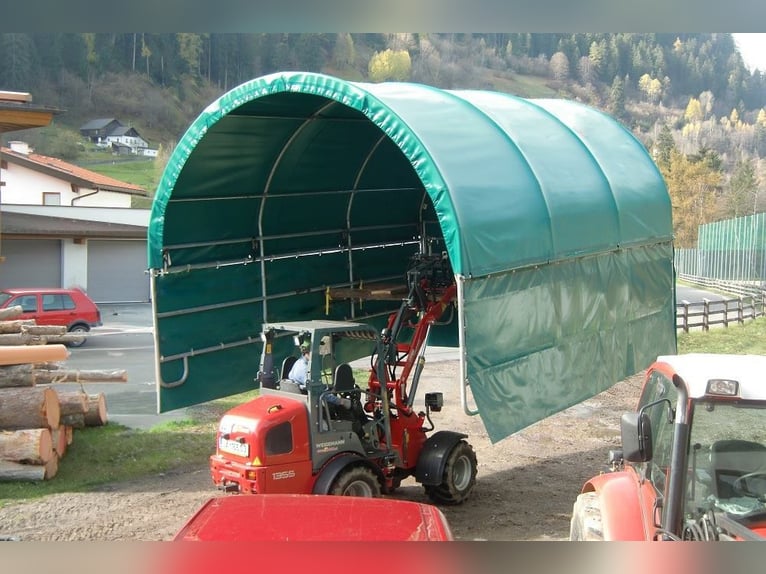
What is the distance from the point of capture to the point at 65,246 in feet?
116

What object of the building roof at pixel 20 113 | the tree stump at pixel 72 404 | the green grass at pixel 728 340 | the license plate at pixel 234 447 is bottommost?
the green grass at pixel 728 340

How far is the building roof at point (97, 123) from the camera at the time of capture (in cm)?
7981

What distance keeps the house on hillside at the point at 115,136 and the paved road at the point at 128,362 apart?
1806 inches

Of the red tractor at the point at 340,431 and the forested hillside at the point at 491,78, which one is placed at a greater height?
the forested hillside at the point at 491,78

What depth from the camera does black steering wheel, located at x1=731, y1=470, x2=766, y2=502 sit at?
3.90 meters

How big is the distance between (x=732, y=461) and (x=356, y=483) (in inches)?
196

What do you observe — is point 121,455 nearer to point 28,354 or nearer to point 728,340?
point 28,354

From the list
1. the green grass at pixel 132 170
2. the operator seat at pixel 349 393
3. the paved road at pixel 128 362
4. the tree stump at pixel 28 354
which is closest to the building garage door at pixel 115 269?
the paved road at pixel 128 362

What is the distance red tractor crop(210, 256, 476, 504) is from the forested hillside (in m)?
52.3

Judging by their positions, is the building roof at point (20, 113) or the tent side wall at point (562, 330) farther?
the building roof at point (20, 113)

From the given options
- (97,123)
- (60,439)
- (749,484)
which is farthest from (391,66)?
(749,484)

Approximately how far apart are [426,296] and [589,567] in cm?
810

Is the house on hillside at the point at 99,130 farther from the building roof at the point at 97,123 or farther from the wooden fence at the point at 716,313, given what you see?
the wooden fence at the point at 716,313

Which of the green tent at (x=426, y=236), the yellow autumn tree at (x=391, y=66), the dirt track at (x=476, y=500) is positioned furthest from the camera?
the yellow autumn tree at (x=391, y=66)
